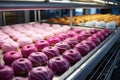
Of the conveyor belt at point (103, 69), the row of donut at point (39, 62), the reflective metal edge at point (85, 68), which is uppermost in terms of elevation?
the row of donut at point (39, 62)

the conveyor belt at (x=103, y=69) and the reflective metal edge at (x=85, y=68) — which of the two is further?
the conveyor belt at (x=103, y=69)

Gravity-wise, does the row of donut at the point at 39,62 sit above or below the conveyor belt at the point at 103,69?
above

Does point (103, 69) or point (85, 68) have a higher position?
point (85, 68)

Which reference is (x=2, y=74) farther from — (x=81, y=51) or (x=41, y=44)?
(x=81, y=51)

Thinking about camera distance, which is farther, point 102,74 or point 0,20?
point 0,20

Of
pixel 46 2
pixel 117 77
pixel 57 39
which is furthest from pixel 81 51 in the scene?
pixel 117 77

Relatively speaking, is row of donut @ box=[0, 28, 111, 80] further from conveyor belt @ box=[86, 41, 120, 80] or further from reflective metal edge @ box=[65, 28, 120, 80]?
conveyor belt @ box=[86, 41, 120, 80]

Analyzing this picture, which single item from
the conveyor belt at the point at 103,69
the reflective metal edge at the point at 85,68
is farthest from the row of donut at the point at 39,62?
the conveyor belt at the point at 103,69

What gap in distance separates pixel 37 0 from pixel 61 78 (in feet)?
2.20

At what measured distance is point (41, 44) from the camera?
1.67m

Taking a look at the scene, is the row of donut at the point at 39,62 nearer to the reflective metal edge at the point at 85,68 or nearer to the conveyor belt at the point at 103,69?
the reflective metal edge at the point at 85,68

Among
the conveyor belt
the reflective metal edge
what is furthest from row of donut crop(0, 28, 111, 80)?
the conveyor belt

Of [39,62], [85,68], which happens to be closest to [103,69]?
[85,68]

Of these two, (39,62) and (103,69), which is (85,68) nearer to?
(39,62)
